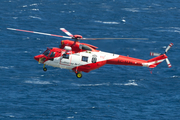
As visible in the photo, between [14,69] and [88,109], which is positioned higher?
[14,69]

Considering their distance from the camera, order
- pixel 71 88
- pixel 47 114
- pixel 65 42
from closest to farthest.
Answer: pixel 65 42 < pixel 47 114 < pixel 71 88

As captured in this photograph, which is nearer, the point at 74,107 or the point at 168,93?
the point at 74,107

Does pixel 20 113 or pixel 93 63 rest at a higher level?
pixel 93 63

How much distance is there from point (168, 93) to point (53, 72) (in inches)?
2120

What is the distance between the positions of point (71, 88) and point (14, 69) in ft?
97.4

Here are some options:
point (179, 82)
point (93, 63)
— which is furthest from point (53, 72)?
point (93, 63)

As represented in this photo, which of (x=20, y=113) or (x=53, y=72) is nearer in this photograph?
(x=20, y=113)

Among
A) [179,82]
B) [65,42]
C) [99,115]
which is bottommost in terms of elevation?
[99,115]

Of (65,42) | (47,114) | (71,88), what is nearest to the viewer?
(65,42)

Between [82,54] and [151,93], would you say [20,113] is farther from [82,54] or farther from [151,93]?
[82,54]

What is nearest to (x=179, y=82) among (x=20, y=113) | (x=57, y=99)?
(x=57, y=99)

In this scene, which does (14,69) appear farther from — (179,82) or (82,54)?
(82,54)

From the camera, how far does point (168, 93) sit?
613 feet

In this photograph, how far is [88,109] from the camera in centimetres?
17300
